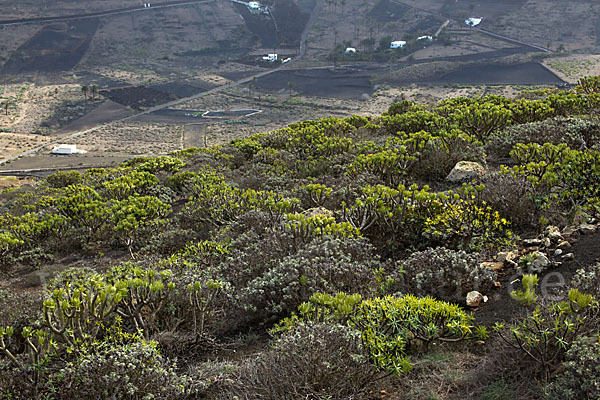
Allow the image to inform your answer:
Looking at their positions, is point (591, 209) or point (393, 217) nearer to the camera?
point (591, 209)

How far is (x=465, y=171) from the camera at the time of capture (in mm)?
8516

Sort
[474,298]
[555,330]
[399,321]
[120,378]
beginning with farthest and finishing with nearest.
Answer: [474,298], [399,321], [120,378], [555,330]

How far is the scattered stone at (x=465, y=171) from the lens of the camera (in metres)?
8.41

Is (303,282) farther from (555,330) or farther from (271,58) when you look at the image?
(271,58)

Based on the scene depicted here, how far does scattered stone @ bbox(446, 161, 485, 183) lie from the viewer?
8.41 meters

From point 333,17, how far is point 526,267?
110 m

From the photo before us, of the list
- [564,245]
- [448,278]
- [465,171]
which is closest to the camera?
[448,278]

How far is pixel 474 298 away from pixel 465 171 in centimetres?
462

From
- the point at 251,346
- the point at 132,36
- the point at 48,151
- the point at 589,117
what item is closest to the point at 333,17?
the point at 132,36

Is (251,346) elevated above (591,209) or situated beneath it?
situated beneath

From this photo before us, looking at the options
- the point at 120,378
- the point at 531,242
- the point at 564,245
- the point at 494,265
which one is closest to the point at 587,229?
the point at 564,245

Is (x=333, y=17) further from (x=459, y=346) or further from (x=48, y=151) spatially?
(x=459, y=346)

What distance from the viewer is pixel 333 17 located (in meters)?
106

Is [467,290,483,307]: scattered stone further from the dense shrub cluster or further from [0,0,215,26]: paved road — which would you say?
[0,0,215,26]: paved road
